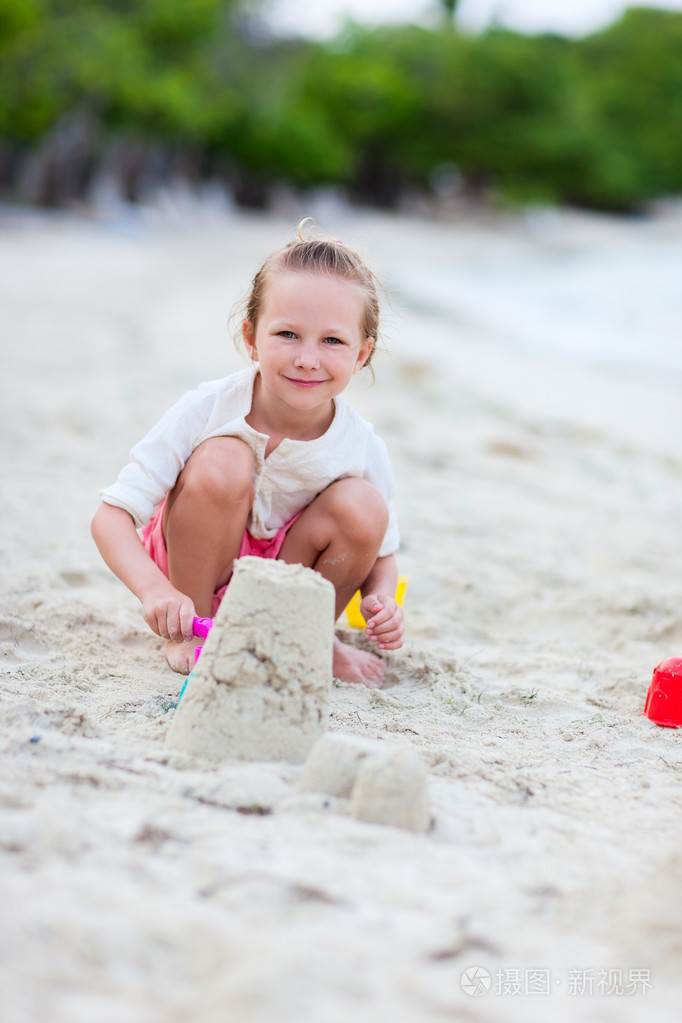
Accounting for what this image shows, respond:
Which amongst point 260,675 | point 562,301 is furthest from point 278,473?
point 562,301

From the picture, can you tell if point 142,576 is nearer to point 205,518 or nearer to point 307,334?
point 205,518

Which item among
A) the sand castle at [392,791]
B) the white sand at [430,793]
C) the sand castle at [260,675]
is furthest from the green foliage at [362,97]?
the sand castle at [392,791]

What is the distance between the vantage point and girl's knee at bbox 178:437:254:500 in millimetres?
2117

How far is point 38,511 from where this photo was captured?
327cm

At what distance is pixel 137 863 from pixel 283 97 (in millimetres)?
32609

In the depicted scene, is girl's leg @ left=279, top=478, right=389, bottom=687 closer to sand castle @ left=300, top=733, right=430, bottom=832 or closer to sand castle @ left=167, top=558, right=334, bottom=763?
sand castle @ left=167, top=558, right=334, bottom=763

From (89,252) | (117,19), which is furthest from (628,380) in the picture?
(117,19)

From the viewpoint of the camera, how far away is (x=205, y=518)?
2141 mm

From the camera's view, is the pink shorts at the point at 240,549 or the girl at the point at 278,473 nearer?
the girl at the point at 278,473

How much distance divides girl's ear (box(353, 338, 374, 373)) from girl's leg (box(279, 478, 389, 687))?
0.29 m

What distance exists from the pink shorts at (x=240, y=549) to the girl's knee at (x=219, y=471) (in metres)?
0.19

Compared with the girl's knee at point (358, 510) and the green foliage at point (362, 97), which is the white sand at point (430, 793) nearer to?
the girl's knee at point (358, 510)

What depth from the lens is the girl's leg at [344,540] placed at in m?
2.24

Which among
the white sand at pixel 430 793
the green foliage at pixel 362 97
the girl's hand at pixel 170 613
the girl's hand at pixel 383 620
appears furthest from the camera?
the green foliage at pixel 362 97
